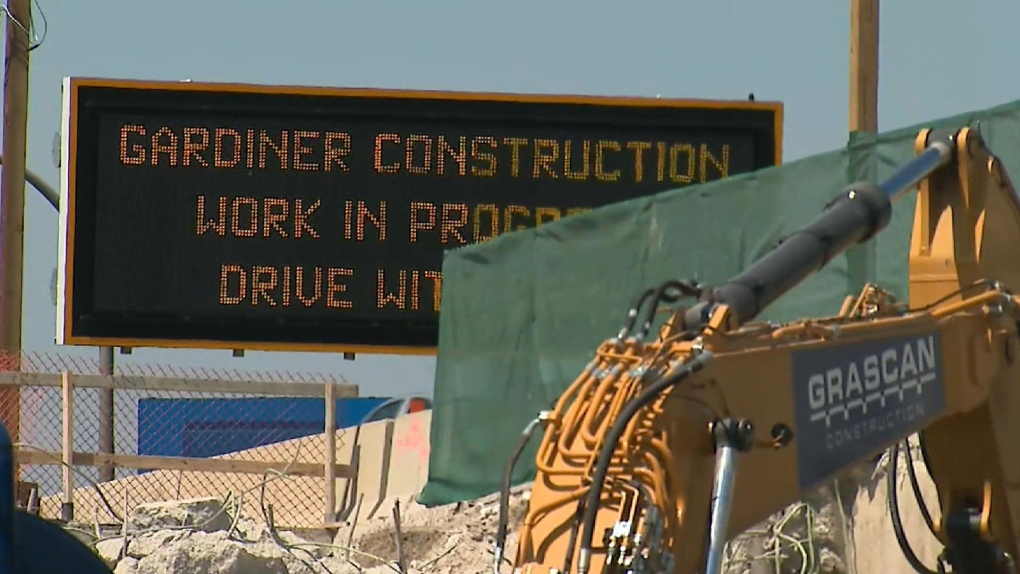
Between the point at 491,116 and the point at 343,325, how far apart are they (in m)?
2.12

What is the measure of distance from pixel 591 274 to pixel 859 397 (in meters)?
7.52

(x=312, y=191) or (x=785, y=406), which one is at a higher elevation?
(x=312, y=191)

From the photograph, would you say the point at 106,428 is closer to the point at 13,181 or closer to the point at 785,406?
the point at 13,181

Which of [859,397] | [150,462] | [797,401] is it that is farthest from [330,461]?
[797,401]

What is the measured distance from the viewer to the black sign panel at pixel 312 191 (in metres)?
17.3

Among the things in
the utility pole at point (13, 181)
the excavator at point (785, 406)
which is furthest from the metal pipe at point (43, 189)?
the excavator at point (785, 406)

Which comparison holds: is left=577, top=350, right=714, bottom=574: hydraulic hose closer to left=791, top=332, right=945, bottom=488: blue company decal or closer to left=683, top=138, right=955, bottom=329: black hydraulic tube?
left=683, top=138, right=955, bottom=329: black hydraulic tube

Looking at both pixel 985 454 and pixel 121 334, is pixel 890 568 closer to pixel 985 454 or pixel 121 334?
pixel 985 454

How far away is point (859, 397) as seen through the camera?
20.9 ft

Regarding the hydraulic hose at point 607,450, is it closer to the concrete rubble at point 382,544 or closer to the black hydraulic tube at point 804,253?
the black hydraulic tube at point 804,253

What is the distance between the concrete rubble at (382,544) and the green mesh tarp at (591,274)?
47cm

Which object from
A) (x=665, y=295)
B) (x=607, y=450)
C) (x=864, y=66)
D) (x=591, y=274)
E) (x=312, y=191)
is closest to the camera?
(x=607, y=450)

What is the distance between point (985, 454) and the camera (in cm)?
751

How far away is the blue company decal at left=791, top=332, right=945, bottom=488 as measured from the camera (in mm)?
6082
